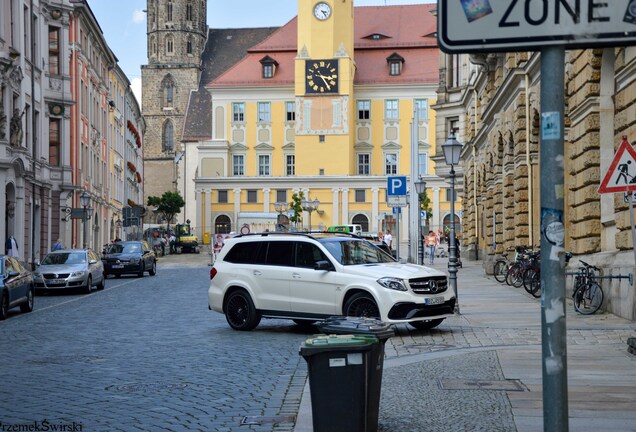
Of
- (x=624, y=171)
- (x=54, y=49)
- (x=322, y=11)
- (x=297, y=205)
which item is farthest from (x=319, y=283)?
(x=322, y=11)

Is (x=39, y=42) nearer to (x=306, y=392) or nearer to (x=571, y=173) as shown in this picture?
(x=571, y=173)

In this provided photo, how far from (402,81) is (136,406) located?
9057 centimetres

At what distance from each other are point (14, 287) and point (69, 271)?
9.12m

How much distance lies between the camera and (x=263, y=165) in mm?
101500

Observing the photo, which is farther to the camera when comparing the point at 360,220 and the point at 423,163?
the point at 423,163

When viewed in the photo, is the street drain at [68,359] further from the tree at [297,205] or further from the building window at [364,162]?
the building window at [364,162]

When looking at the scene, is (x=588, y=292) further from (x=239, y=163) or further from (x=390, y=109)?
(x=239, y=163)

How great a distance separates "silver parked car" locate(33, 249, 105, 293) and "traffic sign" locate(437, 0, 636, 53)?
29.0 m

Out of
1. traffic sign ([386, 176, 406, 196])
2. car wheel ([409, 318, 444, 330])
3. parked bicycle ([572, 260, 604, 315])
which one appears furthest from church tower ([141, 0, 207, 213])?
car wheel ([409, 318, 444, 330])

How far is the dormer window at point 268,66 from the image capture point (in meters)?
100

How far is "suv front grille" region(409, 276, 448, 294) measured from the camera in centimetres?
1680

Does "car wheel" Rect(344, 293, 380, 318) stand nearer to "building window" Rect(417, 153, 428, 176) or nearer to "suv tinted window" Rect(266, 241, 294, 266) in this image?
"suv tinted window" Rect(266, 241, 294, 266)

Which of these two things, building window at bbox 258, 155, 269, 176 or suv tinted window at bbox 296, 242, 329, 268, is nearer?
suv tinted window at bbox 296, 242, 329, 268

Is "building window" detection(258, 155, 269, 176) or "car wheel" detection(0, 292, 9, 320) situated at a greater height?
"building window" detection(258, 155, 269, 176)
